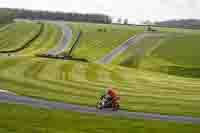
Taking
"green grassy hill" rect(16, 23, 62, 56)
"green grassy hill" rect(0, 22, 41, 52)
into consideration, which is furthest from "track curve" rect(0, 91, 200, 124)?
"green grassy hill" rect(0, 22, 41, 52)

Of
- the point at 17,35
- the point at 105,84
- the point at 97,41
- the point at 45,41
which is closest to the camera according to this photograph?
the point at 105,84

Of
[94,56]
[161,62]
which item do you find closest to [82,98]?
[161,62]

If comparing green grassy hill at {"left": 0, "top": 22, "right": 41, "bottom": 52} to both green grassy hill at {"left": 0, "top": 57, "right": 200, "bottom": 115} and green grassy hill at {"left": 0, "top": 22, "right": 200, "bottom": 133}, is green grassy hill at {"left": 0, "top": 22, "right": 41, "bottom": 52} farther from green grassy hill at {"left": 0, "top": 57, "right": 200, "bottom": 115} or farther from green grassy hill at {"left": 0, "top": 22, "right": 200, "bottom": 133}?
green grassy hill at {"left": 0, "top": 57, "right": 200, "bottom": 115}

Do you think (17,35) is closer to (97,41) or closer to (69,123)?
(97,41)

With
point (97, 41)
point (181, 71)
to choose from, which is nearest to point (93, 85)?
point (181, 71)

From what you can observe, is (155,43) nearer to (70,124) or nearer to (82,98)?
(82,98)

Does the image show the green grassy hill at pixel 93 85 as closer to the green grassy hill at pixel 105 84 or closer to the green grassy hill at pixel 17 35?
the green grassy hill at pixel 105 84

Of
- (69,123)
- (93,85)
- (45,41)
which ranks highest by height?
(45,41)

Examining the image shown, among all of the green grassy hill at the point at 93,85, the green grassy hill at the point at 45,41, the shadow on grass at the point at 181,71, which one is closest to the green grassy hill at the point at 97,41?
the green grassy hill at the point at 45,41

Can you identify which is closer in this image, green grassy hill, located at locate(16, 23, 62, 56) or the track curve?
the track curve

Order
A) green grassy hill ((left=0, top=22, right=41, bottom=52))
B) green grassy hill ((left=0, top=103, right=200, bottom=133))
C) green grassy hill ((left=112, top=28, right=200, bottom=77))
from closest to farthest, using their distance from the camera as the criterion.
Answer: green grassy hill ((left=0, top=103, right=200, bottom=133)) < green grassy hill ((left=112, top=28, right=200, bottom=77)) < green grassy hill ((left=0, top=22, right=41, bottom=52))

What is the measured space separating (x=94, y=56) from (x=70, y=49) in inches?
504

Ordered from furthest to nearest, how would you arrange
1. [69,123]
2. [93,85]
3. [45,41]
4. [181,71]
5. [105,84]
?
[45,41], [181,71], [105,84], [93,85], [69,123]

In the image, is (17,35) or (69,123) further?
(17,35)
